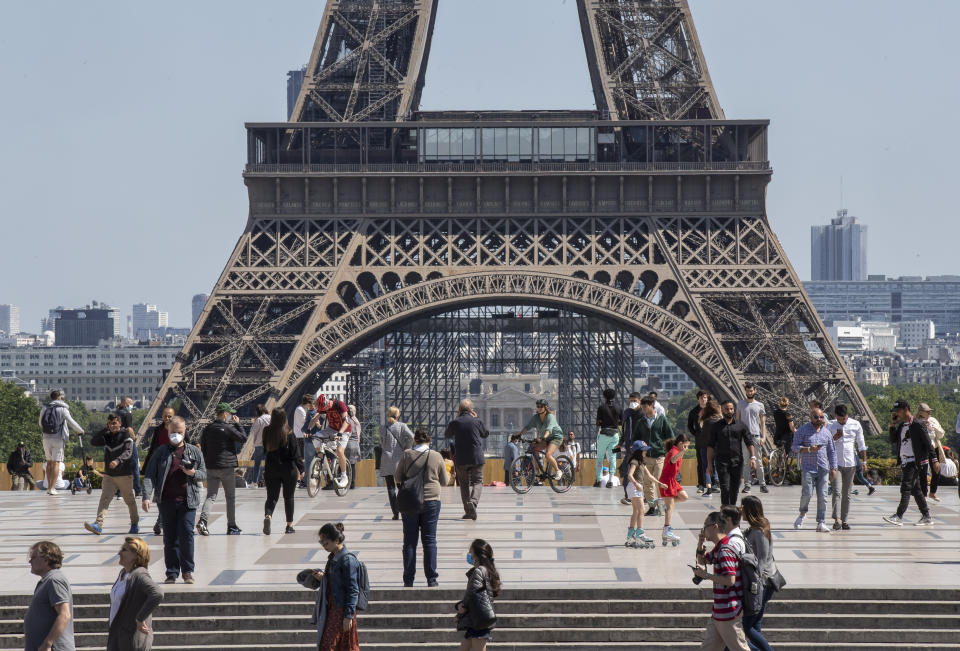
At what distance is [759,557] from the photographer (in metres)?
16.6

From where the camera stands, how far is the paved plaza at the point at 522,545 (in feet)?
69.2

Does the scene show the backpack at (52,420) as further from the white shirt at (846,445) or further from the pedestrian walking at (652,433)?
the white shirt at (846,445)

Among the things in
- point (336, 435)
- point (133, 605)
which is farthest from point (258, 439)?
point (133, 605)

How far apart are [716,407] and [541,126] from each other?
125 feet

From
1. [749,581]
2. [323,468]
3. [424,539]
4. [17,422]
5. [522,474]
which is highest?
[749,581]

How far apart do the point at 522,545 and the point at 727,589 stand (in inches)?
335

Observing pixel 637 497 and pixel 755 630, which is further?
pixel 637 497

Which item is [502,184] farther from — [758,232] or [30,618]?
[30,618]

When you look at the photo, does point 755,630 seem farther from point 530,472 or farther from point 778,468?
point 778,468

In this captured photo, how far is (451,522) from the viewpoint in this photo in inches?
1083

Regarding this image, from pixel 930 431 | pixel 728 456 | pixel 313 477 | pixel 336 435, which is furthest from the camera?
pixel 313 477

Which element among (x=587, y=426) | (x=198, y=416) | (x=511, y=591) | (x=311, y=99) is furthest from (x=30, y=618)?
(x=587, y=426)

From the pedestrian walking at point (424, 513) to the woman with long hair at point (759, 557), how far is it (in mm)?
4796

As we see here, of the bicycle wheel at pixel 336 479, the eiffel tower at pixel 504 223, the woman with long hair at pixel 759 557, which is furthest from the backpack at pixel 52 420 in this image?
the eiffel tower at pixel 504 223
